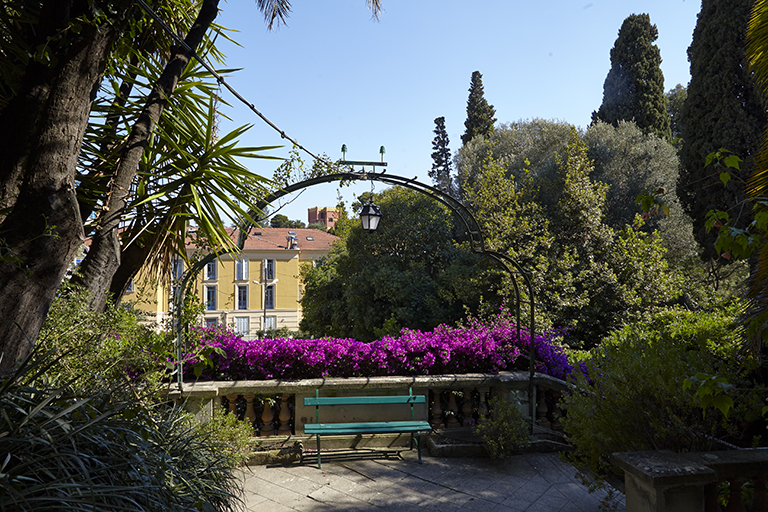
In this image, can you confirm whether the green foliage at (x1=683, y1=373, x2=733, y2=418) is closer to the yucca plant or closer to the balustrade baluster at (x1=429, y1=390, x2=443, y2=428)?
the yucca plant

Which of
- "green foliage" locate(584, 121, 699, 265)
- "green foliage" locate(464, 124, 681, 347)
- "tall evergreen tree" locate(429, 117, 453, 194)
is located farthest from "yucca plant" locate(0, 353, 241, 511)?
"tall evergreen tree" locate(429, 117, 453, 194)

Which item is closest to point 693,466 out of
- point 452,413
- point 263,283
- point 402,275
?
point 452,413

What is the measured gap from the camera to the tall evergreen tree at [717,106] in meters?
8.98

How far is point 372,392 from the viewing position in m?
4.75

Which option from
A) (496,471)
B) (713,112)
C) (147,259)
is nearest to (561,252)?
(713,112)

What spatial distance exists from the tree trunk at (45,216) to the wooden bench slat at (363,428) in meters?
2.43

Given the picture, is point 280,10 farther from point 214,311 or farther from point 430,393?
point 214,311

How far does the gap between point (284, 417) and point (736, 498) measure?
361 centimetres

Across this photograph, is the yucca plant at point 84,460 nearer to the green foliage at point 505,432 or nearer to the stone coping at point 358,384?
the stone coping at point 358,384

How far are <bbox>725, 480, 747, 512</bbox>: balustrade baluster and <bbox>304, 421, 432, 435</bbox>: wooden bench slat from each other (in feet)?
7.77

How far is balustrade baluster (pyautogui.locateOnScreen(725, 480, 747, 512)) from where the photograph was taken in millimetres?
2379

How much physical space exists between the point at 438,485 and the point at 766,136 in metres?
3.61

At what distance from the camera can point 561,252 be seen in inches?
376

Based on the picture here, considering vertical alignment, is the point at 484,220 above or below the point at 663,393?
above
